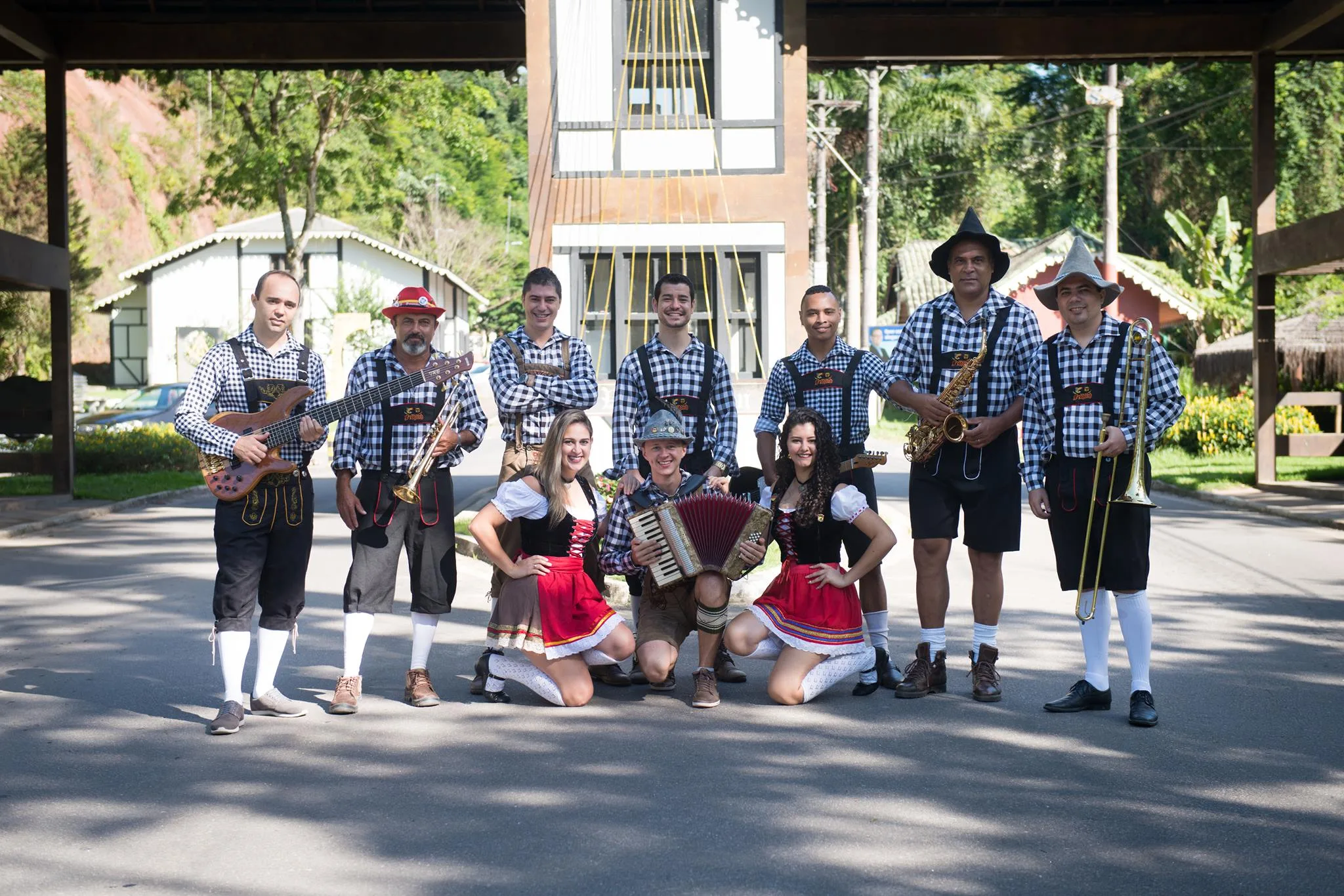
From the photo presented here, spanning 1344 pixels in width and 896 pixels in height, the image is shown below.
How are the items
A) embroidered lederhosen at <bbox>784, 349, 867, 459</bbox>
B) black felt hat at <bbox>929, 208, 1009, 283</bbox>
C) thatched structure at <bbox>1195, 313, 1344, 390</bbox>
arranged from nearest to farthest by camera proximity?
black felt hat at <bbox>929, 208, 1009, 283</bbox> → embroidered lederhosen at <bbox>784, 349, 867, 459</bbox> → thatched structure at <bbox>1195, 313, 1344, 390</bbox>

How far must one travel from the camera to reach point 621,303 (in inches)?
749

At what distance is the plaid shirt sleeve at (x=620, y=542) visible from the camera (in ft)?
25.9

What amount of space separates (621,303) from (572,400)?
10499 millimetres

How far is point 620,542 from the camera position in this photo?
7926mm

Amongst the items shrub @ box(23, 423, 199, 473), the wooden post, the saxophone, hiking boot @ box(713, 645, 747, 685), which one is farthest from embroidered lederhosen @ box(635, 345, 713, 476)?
shrub @ box(23, 423, 199, 473)

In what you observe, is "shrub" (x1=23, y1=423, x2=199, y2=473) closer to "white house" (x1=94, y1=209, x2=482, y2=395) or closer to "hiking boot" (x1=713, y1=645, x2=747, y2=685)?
"hiking boot" (x1=713, y1=645, x2=747, y2=685)

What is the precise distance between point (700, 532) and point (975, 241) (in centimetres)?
220

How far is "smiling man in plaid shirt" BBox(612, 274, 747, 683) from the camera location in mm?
8375

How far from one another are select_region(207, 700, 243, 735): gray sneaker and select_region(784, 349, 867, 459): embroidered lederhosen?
3476 millimetres

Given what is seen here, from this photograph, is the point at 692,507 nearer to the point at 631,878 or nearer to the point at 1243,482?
the point at 631,878

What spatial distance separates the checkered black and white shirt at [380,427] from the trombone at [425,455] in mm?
67

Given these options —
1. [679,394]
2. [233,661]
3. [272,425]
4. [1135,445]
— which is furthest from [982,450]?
[233,661]

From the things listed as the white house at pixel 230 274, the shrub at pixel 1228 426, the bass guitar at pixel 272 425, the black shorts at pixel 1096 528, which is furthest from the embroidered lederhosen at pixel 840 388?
the white house at pixel 230 274

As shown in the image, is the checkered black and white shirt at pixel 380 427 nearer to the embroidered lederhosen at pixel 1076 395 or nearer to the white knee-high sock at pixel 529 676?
the white knee-high sock at pixel 529 676
